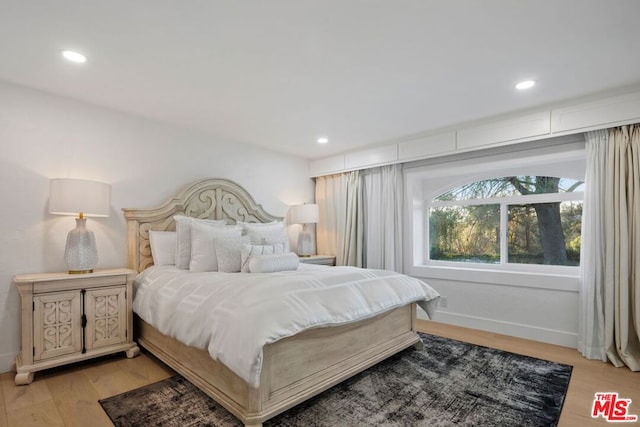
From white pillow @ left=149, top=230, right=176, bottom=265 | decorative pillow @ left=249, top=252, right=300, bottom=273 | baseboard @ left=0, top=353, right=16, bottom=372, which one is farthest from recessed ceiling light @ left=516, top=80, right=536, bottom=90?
baseboard @ left=0, top=353, right=16, bottom=372

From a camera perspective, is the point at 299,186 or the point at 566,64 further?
the point at 299,186

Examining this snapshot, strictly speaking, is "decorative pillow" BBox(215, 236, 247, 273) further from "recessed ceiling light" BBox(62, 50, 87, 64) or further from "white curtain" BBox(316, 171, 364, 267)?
"white curtain" BBox(316, 171, 364, 267)

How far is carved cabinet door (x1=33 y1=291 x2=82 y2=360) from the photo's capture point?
241 cm

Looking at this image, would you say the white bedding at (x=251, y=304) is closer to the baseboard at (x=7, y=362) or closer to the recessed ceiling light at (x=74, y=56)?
the baseboard at (x=7, y=362)

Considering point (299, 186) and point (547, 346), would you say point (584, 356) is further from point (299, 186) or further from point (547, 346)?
point (299, 186)

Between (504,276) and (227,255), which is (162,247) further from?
(504,276)

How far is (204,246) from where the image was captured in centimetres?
307

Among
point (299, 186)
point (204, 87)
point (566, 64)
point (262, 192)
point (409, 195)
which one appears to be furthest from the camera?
point (299, 186)

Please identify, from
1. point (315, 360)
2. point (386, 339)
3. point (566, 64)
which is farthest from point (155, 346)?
point (566, 64)

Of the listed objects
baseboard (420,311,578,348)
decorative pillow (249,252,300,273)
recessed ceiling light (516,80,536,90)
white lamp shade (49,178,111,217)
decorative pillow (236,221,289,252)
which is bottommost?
baseboard (420,311,578,348)

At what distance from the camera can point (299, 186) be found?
5.13 meters

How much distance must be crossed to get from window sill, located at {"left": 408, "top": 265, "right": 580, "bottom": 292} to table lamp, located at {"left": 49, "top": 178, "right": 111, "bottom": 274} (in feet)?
11.6

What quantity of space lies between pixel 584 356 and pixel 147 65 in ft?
14.3

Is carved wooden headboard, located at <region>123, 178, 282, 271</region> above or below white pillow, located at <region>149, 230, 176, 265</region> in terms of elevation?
above
